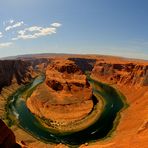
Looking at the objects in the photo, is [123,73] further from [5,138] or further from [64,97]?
[5,138]

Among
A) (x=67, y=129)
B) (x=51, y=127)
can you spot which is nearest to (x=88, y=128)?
(x=67, y=129)

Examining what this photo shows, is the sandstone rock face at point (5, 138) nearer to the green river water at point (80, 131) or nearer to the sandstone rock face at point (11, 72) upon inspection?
the green river water at point (80, 131)

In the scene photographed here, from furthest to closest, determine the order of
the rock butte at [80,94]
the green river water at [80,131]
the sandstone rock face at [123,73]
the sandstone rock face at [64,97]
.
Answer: the sandstone rock face at [123,73] < the sandstone rock face at [64,97] < the green river water at [80,131] < the rock butte at [80,94]

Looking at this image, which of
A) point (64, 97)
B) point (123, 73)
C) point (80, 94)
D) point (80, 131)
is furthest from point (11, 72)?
point (80, 131)

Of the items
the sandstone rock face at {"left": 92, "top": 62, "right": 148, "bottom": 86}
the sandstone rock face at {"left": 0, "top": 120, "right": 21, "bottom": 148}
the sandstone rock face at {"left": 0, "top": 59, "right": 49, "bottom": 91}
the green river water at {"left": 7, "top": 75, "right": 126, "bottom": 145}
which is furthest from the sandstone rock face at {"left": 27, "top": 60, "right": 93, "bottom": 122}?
the sandstone rock face at {"left": 0, "top": 120, "right": 21, "bottom": 148}

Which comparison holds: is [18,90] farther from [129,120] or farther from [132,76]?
[129,120]

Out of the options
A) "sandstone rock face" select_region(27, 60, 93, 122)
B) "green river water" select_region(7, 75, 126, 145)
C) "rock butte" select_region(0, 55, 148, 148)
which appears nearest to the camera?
"rock butte" select_region(0, 55, 148, 148)

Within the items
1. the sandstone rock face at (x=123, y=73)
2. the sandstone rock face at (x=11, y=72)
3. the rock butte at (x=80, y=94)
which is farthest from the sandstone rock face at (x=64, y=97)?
the sandstone rock face at (x=11, y=72)

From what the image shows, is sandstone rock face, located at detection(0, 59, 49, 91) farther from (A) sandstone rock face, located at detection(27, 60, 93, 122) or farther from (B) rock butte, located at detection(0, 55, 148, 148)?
(A) sandstone rock face, located at detection(27, 60, 93, 122)
